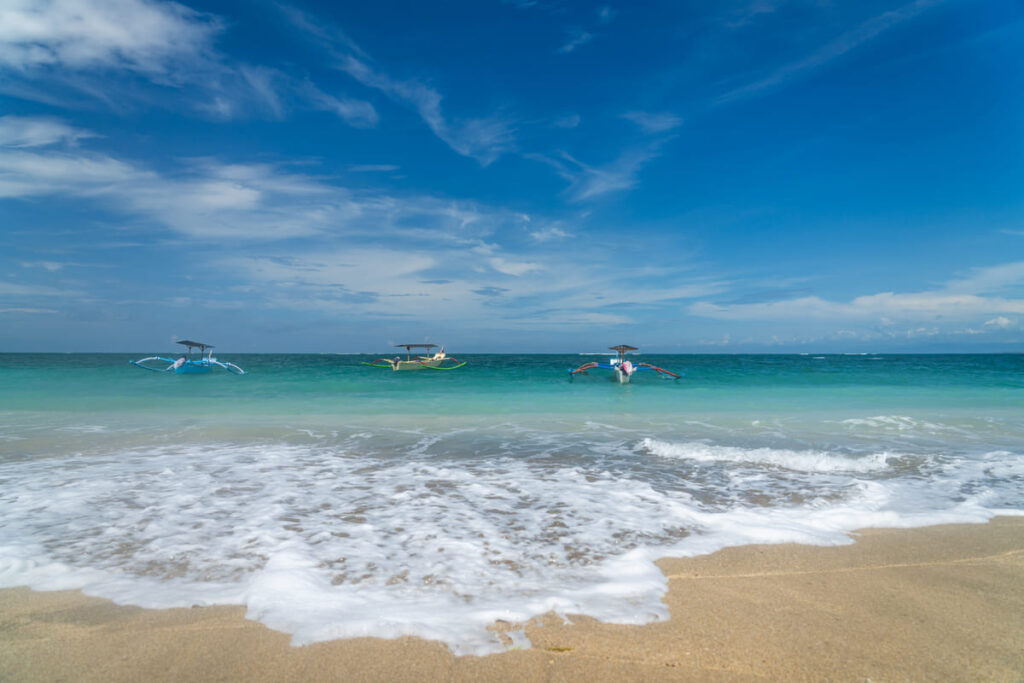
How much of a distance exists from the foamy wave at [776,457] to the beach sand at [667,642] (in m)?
4.44

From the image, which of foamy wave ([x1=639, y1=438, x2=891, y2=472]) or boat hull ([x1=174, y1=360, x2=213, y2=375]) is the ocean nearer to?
A: foamy wave ([x1=639, y1=438, x2=891, y2=472])

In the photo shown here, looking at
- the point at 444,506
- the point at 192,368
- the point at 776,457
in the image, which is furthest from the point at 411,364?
the point at 444,506

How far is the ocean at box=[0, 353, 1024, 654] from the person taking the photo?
3.62 metres

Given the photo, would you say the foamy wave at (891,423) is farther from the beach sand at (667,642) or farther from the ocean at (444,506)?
the beach sand at (667,642)

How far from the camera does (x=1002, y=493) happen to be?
6.47m

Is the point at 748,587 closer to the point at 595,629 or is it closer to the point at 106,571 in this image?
the point at 595,629

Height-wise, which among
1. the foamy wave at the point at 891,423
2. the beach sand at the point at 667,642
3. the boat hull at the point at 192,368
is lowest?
the foamy wave at the point at 891,423

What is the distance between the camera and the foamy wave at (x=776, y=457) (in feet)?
26.8

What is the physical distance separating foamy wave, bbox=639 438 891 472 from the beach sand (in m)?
4.44

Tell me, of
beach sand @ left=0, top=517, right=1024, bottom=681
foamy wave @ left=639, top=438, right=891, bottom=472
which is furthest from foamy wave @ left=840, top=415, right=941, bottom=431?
beach sand @ left=0, top=517, right=1024, bottom=681

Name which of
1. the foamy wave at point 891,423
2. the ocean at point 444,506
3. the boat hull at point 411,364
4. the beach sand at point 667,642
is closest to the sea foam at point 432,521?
the ocean at point 444,506

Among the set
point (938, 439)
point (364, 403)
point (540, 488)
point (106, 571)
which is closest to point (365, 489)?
point (540, 488)

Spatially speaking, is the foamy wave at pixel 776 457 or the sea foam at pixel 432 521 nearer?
the sea foam at pixel 432 521

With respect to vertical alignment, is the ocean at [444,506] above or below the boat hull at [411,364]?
below
